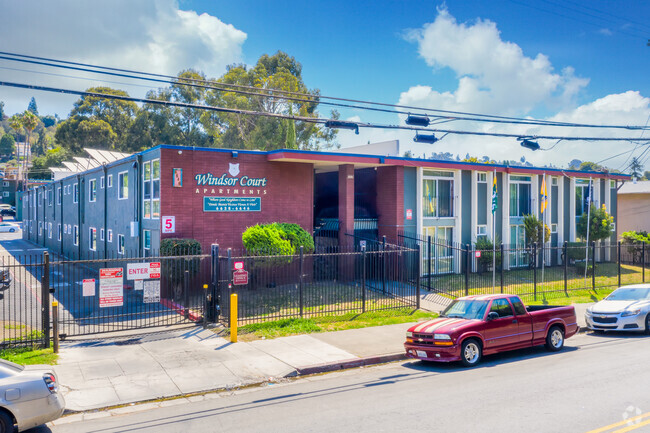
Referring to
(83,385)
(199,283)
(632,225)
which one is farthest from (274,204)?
(632,225)

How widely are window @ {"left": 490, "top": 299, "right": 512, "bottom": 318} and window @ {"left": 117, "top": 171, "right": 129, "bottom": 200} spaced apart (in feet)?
60.4

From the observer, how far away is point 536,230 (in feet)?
89.4

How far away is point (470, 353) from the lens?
11180mm

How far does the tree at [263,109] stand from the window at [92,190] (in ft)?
57.6

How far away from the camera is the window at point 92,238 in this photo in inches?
1192

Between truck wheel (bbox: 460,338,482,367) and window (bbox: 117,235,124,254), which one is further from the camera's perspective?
window (bbox: 117,235,124,254)

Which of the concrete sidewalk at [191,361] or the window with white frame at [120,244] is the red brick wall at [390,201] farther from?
the window with white frame at [120,244]

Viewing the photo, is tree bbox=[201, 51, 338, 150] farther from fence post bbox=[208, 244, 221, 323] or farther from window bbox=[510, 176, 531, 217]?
fence post bbox=[208, 244, 221, 323]

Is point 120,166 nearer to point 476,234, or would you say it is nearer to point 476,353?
point 476,234

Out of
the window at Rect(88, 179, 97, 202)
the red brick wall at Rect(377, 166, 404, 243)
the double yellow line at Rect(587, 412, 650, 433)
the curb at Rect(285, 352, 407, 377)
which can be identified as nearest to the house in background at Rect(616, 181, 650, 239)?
the red brick wall at Rect(377, 166, 404, 243)

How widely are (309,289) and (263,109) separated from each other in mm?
35598

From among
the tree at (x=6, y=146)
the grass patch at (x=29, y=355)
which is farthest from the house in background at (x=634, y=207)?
the tree at (x=6, y=146)

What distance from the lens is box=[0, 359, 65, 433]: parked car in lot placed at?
6.86m

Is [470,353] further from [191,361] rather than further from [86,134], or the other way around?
[86,134]
